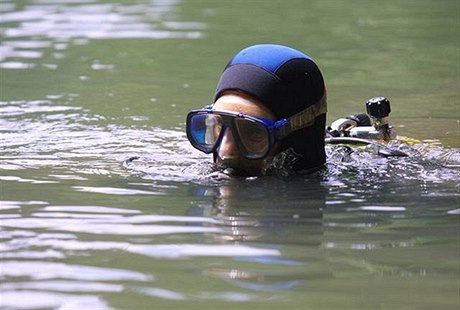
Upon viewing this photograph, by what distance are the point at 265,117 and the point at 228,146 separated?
0.21 m

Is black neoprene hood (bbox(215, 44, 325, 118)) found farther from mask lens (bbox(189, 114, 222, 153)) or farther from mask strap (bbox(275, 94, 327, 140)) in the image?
mask lens (bbox(189, 114, 222, 153))

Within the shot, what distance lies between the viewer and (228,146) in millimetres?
3963

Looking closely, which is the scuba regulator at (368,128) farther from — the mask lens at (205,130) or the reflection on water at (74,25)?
the reflection on water at (74,25)

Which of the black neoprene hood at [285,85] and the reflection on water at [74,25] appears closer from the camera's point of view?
the black neoprene hood at [285,85]

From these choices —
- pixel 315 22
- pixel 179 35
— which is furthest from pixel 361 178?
pixel 315 22

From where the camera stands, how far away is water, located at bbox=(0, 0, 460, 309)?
8.61ft

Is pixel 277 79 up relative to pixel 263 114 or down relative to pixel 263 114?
up

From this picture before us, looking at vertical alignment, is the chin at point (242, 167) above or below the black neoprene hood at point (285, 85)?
below

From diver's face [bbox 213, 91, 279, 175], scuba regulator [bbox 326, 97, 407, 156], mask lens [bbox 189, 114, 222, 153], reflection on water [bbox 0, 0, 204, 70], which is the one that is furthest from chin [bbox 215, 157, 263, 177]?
reflection on water [bbox 0, 0, 204, 70]

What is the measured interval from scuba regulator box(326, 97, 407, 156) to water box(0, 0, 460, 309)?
0.14 metres

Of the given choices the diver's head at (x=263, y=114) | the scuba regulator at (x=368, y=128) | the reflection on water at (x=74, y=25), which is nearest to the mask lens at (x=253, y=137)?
the diver's head at (x=263, y=114)

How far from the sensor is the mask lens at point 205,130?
13.3ft

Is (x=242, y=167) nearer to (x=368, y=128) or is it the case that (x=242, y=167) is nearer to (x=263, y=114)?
(x=263, y=114)

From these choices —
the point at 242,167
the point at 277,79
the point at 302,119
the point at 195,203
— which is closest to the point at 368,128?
the point at 302,119
